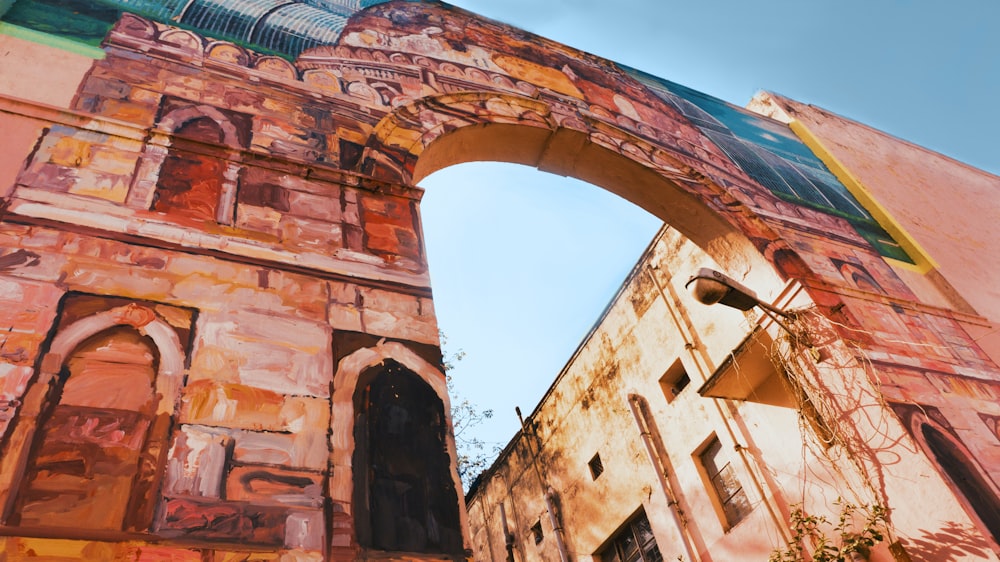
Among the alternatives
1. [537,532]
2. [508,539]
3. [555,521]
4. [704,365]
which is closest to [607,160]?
[704,365]

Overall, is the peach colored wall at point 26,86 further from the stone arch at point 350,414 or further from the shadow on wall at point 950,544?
the shadow on wall at point 950,544

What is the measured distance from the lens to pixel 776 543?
6.10 metres

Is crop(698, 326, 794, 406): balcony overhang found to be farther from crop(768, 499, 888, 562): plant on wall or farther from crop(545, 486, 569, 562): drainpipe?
crop(545, 486, 569, 562): drainpipe

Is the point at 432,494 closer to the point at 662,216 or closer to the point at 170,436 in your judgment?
the point at 170,436

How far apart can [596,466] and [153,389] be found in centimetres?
756

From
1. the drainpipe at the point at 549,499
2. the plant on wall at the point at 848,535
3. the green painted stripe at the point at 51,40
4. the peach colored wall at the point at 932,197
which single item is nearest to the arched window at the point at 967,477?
the plant on wall at the point at 848,535

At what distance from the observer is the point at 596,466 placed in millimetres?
9156

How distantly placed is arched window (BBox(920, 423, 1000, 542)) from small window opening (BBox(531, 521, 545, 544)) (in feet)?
21.9

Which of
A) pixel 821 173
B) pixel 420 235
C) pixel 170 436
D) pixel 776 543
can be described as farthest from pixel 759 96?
pixel 170 436

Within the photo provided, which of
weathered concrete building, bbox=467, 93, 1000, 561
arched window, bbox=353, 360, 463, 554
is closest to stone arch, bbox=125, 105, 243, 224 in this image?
arched window, bbox=353, 360, 463, 554

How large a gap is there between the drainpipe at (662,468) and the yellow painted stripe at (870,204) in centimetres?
336

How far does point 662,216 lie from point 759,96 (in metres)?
4.67

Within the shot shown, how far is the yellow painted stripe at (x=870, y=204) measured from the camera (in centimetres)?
614

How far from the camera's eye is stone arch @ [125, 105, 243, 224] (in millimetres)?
3080
